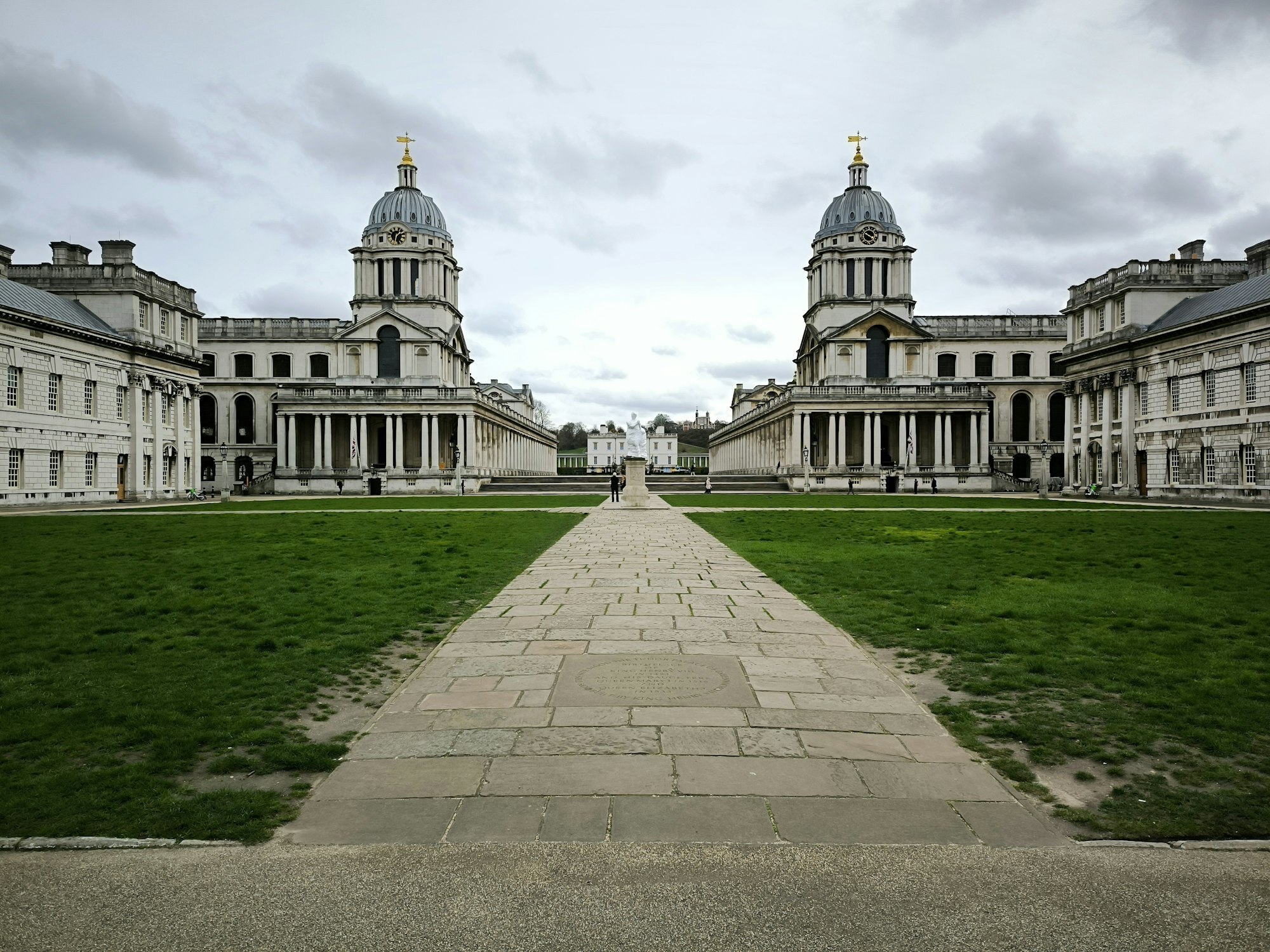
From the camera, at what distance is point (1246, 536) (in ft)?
66.3

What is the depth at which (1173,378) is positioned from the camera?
4544 cm

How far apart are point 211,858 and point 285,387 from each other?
81390 millimetres

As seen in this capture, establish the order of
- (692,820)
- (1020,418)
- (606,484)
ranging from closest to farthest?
1. (692,820)
2. (606,484)
3. (1020,418)

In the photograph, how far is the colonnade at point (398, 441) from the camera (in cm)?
6788

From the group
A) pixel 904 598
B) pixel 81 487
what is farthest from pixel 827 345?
pixel 904 598

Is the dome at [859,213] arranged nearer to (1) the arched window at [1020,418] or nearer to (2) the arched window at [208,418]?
(1) the arched window at [1020,418]

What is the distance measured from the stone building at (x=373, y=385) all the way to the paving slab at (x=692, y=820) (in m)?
60.4

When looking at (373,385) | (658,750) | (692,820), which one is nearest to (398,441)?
(373,385)

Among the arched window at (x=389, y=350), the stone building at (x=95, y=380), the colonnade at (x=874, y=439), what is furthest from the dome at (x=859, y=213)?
the stone building at (x=95, y=380)

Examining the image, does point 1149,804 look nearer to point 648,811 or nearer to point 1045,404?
point 648,811

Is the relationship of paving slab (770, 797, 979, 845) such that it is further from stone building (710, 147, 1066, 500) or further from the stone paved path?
stone building (710, 147, 1066, 500)

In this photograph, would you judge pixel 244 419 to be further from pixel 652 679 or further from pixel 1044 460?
pixel 652 679

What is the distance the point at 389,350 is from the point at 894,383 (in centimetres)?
4597

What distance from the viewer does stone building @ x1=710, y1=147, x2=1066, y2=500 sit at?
2680 inches
